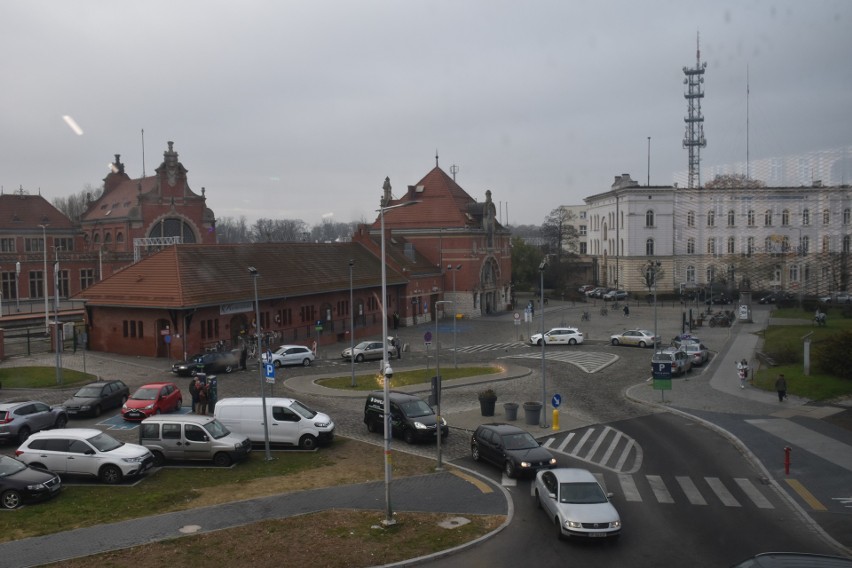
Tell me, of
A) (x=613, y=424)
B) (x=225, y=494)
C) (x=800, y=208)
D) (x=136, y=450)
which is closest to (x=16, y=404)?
(x=136, y=450)

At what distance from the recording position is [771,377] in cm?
3388

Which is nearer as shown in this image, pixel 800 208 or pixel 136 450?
pixel 136 450

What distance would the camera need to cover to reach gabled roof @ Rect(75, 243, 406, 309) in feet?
137

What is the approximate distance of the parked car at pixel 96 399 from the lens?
26.6 meters

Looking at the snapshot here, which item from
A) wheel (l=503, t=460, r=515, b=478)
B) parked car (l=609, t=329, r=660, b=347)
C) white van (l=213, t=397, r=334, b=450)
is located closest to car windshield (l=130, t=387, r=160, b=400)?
white van (l=213, t=397, r=334, b=450)

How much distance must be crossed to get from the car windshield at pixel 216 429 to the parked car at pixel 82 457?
79.3 inches

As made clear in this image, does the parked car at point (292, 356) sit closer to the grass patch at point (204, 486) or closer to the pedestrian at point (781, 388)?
the grass patch at point (204, 486)

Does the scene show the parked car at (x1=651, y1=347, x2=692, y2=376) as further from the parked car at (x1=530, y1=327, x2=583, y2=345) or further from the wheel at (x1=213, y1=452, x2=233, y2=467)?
the wheel at (x1=213, y1=452, x2=233, y2=467)

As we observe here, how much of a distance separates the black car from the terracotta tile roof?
75.1 m

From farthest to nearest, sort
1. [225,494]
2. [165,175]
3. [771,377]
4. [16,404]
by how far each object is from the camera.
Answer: [165,175] → [771,377] → [16,404] → [225,494]

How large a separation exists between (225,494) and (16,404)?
1044cm

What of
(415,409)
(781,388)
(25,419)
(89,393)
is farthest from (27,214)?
(781,388)

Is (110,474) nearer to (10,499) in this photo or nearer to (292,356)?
(10,499)

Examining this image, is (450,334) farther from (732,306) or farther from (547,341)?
(732,306)
